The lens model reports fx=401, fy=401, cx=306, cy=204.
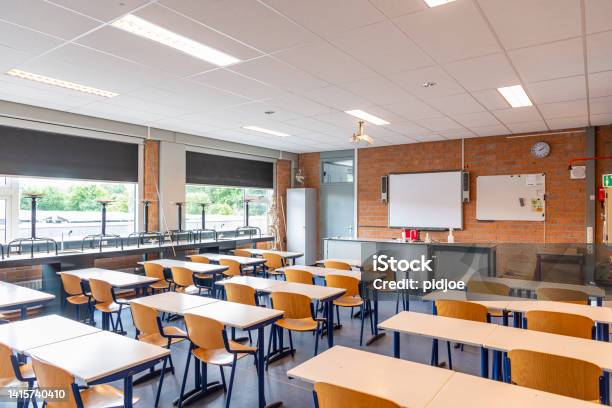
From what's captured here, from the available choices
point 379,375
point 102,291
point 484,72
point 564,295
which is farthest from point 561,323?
point 102,291

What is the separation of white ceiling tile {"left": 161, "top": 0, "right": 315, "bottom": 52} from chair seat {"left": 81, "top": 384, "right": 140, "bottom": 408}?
8.20 ft

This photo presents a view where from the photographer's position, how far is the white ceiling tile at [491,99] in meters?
4.73

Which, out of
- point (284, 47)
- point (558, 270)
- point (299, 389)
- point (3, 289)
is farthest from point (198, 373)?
point (558, 270)

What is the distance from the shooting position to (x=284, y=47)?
3404mm

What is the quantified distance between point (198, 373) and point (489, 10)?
353 centimetres

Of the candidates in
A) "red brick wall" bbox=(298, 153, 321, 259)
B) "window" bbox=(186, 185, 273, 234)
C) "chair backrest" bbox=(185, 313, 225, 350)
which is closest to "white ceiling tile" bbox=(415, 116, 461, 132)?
"red brick wall" bbox=(298, 153, 321, 259)

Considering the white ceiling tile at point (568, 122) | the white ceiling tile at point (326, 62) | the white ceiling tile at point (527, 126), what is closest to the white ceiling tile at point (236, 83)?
the white ceiling tile at point (326, 62)

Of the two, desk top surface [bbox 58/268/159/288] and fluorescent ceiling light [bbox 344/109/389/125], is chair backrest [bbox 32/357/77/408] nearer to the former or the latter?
desk top surface [bbox 58/268/159/288]

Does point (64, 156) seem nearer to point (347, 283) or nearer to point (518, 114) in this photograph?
point (347, 283)

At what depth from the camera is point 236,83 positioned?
4426 mm

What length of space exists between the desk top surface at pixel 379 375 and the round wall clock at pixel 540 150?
632 cm

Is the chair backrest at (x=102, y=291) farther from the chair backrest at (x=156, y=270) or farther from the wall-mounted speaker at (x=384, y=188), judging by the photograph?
the wall-mounted speaker at (x=384, y=188)

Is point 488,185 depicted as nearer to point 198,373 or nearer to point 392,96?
point 392,96

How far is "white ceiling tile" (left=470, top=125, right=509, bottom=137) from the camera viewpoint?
6785mm
